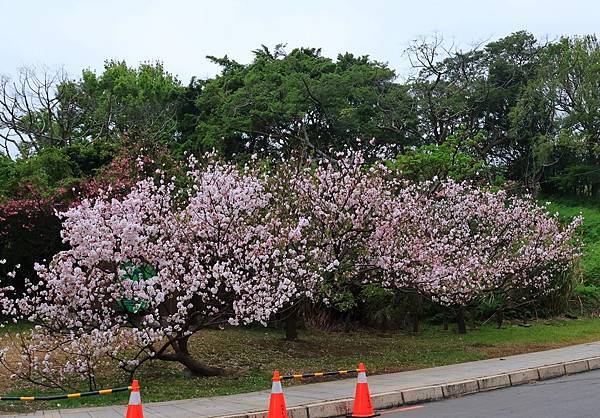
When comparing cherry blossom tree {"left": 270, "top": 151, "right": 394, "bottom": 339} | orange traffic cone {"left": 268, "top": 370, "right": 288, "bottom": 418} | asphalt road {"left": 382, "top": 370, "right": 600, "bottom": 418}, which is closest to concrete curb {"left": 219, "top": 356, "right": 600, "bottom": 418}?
asphalt road {"left": 382, "top": 370, "right": 600, "bottom": 418}

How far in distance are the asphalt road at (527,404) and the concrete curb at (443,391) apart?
10.0 inches

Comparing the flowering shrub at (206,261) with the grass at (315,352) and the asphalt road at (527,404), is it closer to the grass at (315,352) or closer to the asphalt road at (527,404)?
the grass at (315,352)

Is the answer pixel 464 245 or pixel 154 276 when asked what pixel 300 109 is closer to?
pixel 464 245

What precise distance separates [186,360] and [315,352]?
4.21 metres

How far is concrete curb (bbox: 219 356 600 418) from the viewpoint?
8.77 meters

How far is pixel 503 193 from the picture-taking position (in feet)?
59.5

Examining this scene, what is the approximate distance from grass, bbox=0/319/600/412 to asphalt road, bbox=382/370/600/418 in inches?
109

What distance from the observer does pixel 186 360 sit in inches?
455

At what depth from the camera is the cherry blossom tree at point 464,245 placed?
45.0 ft

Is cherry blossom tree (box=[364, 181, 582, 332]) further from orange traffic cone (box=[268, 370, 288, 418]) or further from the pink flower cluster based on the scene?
orange traffic cone (box=[268, 370, 288, 418])

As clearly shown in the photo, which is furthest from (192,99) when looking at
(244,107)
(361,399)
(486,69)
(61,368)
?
(361,399)

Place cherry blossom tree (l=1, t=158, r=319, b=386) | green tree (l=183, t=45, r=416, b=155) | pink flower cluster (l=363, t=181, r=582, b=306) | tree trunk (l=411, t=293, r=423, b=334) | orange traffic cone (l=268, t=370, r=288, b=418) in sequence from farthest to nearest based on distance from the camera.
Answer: green tree (l=183, t=45, r=416, b=155) < tree trunk (l=411, t=293, r=423, b=334) < pink flower cluster (l=363, t=181, r=582, b=306) < cherry blossom tree (l=1, t=158, r=319, b=386) < orange traffic cone (l=268, t=370, r=288, b=418)

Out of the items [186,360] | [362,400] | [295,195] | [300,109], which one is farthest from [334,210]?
[300,109]

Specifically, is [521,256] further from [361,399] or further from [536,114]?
[536,114]
